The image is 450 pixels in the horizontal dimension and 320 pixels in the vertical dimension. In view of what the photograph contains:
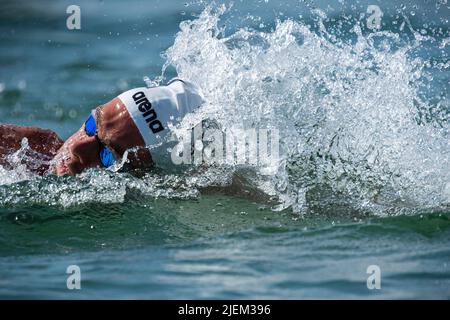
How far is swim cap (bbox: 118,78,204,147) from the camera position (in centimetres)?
483

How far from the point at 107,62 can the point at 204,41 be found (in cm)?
342

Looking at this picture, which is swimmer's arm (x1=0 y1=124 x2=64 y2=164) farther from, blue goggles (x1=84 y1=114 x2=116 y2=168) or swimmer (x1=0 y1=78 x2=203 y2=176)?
blue goggles (x1=84 y1=114 x2=116 y2=168)

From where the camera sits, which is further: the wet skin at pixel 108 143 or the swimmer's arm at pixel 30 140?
the swimmer's arm at pixel 30 140

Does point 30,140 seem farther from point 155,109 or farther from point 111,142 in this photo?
point 155,109

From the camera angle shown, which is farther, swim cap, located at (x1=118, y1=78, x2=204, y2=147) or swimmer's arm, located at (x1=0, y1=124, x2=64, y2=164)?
swimmer's arm, located at (x1=0, y1=124, x2=64, y2=164)

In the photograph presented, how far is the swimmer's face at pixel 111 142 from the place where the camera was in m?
4.82

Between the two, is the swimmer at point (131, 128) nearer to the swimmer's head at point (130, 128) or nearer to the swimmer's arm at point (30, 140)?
the swimmer's head at point (130, 128)

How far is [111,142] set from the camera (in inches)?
190

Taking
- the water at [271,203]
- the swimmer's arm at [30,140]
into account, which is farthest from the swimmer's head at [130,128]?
the swimmer's arm at [30,140]

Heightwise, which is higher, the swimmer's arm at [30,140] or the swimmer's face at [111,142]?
the swimmer's arm at [30,140]

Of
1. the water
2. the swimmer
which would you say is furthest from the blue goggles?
the water

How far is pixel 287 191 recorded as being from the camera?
484 cm

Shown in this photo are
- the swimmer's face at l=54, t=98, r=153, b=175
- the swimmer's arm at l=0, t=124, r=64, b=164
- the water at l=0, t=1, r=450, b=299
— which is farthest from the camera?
the swimmer's arm at l=0, t=124, r=64, b=164

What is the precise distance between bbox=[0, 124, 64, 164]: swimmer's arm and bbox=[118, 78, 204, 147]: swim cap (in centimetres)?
73
